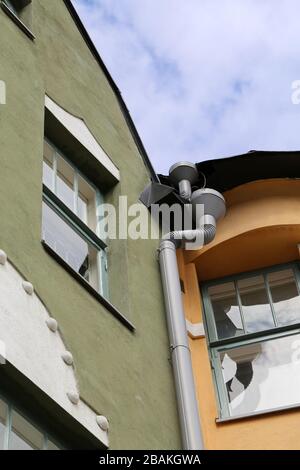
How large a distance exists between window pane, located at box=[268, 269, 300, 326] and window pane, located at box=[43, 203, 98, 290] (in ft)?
6.37

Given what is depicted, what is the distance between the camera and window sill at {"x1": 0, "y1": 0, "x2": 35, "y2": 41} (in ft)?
30.7

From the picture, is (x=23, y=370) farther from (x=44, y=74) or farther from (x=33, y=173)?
(x=44, y=74)

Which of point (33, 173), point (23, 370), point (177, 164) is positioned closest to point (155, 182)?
point (177, 164)

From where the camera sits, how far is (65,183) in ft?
30.9

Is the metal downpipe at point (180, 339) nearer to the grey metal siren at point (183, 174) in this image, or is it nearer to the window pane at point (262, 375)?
the grey metal siren at point (183, 174)

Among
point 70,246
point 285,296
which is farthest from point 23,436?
point 285,296

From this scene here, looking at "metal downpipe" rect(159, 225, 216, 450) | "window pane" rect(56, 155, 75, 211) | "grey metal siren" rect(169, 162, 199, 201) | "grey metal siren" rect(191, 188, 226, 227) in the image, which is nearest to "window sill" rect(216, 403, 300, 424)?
"metal downpipe" rect(159, 225, 216, 450)

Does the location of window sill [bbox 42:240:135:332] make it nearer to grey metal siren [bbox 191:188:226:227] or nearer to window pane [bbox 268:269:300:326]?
grey metal siren [bbox 191:188:226:227]

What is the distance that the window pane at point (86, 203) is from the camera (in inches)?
373

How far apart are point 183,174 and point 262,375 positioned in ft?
6.73

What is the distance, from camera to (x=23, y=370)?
6664 mm

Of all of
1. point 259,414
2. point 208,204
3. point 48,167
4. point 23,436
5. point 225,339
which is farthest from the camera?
point 208,204

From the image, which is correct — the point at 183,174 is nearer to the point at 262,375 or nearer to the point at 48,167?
the point at 48,167

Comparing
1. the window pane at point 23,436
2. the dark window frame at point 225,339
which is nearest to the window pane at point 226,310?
the dark window frame at point 225,339
